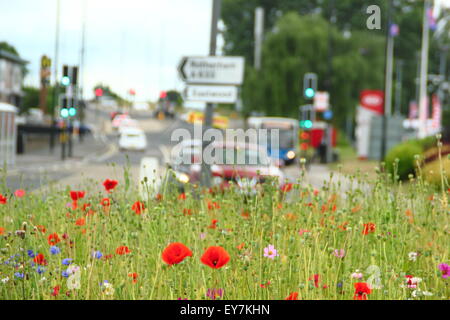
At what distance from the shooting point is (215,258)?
321 centimetres

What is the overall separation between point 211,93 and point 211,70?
36cm

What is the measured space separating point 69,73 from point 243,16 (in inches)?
2048

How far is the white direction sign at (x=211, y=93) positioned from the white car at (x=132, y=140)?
121 ft

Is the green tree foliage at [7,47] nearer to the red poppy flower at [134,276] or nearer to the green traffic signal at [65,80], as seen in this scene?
the green traffic signal at [65,80]

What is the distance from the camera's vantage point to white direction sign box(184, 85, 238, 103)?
492 inches

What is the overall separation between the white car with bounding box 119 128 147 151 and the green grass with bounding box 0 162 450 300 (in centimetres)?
4275

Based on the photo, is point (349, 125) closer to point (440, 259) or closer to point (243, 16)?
point (243, 16)

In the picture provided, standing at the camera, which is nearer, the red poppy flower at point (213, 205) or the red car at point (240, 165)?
the red poppy flower at point (213, 205)

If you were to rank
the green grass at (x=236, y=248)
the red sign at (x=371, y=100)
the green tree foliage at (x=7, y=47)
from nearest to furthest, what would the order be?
the green grass at (x=236, y=248)
the red sign at (x=371, y=100)
the green tree foliage at (x=7, y=47)

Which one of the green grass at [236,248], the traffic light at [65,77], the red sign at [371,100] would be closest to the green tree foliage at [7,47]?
the red sign at [371,100]

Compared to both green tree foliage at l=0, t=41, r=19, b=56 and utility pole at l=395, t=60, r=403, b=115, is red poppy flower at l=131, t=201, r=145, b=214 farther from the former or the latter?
green tree foliage at l=0, t=41, r=19, b=56

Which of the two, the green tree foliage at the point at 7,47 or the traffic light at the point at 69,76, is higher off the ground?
the green tree foliage at the point at 7,47

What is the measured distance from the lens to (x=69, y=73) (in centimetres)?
2327

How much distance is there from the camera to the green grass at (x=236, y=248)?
4.03 metres
